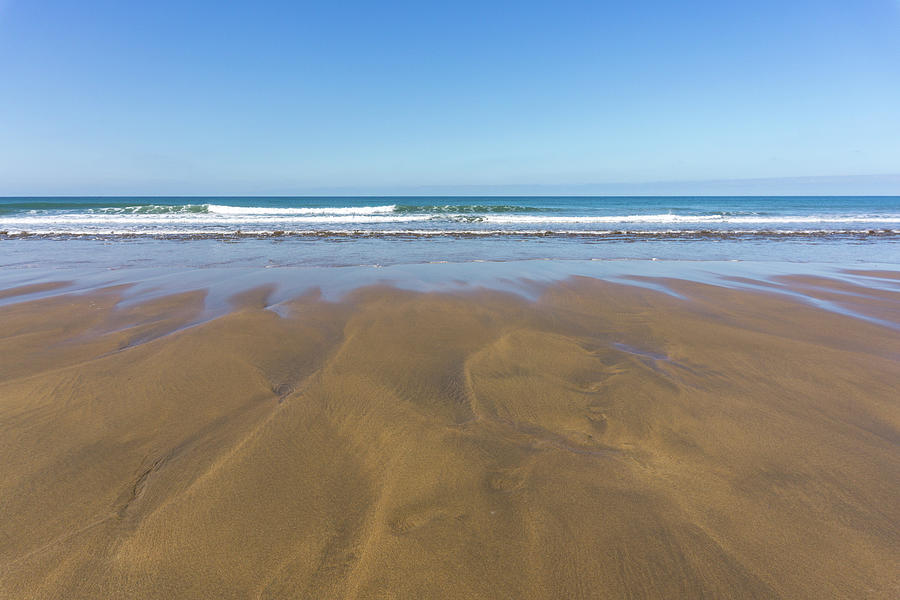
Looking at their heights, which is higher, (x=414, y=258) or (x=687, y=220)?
(x=687, y=220)

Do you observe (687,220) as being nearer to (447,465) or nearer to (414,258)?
(414,258)

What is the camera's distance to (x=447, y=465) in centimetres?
262

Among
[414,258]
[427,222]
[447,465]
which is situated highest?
[427,222]

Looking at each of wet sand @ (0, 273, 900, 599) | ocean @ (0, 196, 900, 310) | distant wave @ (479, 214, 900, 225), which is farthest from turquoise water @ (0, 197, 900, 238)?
wet sand @ (0, 273, 900, 599)

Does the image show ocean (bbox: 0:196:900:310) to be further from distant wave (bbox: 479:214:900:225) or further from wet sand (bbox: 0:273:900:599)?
distant wave (bbox: 479:214:900:225)

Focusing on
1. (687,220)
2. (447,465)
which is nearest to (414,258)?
(447,465)

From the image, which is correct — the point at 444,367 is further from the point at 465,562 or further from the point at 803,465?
the point at 803,465

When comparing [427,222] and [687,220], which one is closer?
[427,222]

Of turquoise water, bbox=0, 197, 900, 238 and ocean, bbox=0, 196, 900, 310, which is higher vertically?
turquoise water, bbox=0, 197, 900, 238

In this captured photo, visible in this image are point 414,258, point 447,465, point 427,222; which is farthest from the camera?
point 427,222

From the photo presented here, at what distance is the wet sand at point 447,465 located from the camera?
6.19 feet

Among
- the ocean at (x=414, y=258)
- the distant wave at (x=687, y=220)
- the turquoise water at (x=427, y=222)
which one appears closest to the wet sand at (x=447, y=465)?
the ocean at (x=414, y=258)

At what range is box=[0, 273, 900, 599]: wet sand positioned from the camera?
1.89m

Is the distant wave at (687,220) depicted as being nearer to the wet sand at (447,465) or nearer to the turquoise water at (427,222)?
the turquoise water at (427,222)
